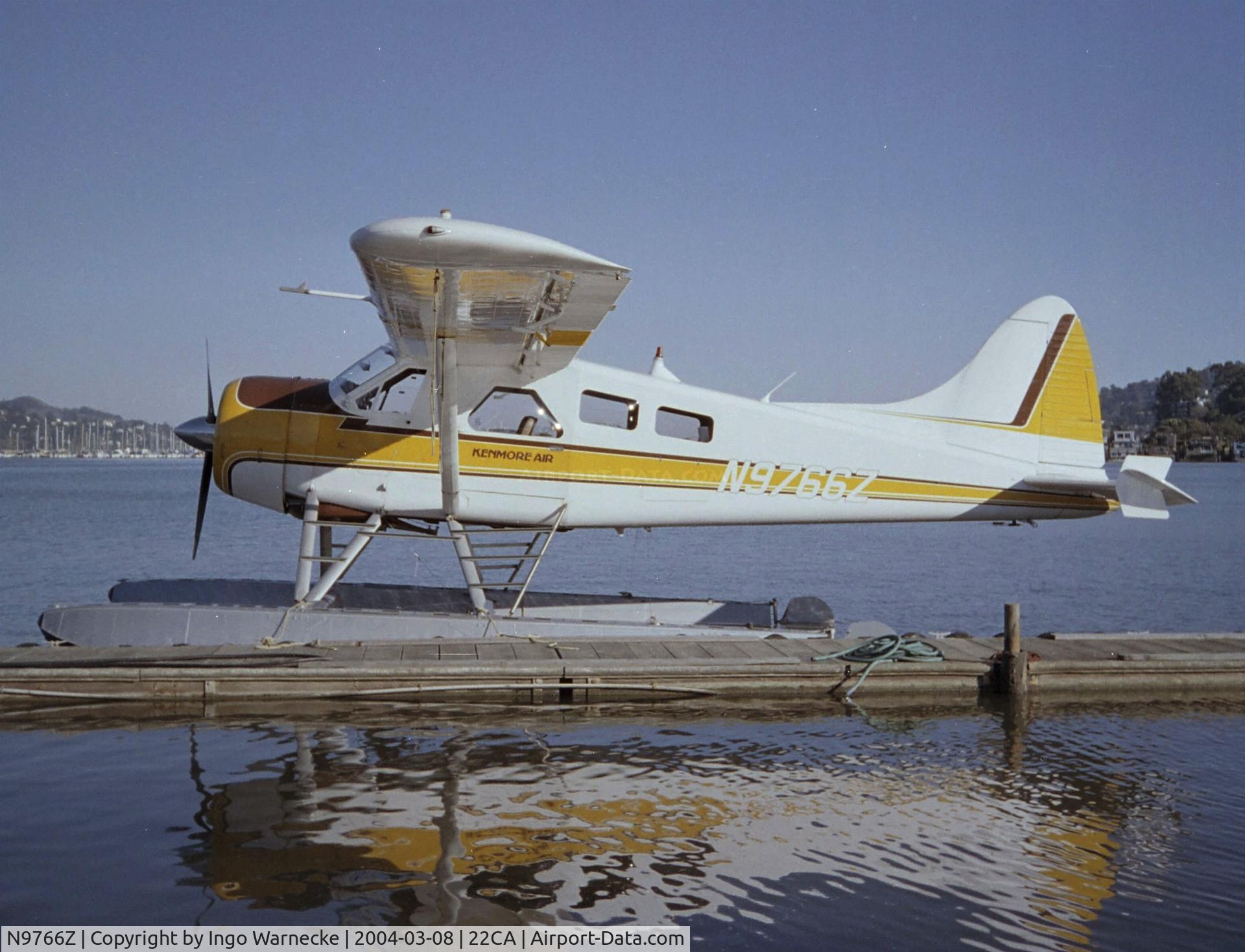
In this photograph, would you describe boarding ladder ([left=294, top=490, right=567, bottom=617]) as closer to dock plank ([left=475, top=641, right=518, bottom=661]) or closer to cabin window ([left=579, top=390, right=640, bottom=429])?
dock plank ([left=475, top=641, right=518, bottom=661])

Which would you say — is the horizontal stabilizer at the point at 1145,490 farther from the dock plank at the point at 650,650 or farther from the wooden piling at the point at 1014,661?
the dock plank at the point at 650,650

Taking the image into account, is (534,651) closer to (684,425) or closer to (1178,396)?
(684,425)

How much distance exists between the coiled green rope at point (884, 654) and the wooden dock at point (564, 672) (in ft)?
0.28

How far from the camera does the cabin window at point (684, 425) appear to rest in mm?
9305

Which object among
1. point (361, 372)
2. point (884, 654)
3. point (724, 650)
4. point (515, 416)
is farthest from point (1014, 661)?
point (361, 372)

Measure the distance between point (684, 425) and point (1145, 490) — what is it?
13.0 ft

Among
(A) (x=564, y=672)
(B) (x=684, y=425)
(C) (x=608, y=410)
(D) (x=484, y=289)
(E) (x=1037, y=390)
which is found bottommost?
(A) (x=564, y=672)

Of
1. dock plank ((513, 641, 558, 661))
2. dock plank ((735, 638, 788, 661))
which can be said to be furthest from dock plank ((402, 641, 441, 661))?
dock plank ((735, 638, 788, 661))

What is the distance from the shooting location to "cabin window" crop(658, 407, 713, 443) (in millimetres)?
9305

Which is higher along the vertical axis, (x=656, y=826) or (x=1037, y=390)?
(x=1037, y=390)

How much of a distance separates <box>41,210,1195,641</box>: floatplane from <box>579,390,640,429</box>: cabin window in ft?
0.07

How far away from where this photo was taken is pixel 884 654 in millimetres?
8234

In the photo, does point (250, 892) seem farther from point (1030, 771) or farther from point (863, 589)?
point (863, 589)

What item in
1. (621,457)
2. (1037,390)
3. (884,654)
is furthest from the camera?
(1037,390)
